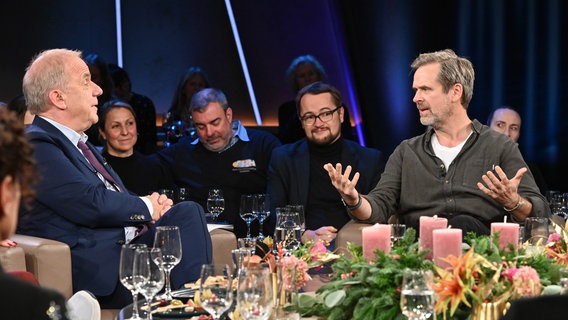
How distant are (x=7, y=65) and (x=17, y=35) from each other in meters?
0.26

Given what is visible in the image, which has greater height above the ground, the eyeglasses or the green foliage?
the eyeglasses

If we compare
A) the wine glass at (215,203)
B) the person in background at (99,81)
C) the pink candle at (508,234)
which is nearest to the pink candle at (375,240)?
the pink candle at (508,234)

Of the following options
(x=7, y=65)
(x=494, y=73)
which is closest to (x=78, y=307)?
(x=494, y=73)

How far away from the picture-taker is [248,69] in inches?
329

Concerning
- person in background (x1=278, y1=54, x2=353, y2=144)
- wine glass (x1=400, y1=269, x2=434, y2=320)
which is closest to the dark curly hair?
wine glass (x1=400, y1=269, x2=434, y2=320)

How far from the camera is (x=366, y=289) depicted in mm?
2586

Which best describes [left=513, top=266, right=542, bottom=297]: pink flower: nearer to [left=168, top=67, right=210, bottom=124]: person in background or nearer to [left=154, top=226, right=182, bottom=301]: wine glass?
[left=154, top=226, right=182, bottom=301]: wine glass

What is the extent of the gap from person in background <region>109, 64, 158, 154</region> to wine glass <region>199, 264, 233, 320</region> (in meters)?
4.05

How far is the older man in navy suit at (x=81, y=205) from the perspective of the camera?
3912mm

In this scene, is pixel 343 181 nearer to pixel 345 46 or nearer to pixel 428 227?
pixel 428 227

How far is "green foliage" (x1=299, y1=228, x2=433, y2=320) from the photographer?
2539 mm

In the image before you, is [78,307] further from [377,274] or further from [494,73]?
[494,73]

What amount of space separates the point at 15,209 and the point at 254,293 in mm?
767

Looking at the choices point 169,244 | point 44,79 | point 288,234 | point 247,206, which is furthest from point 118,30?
point 169,244
